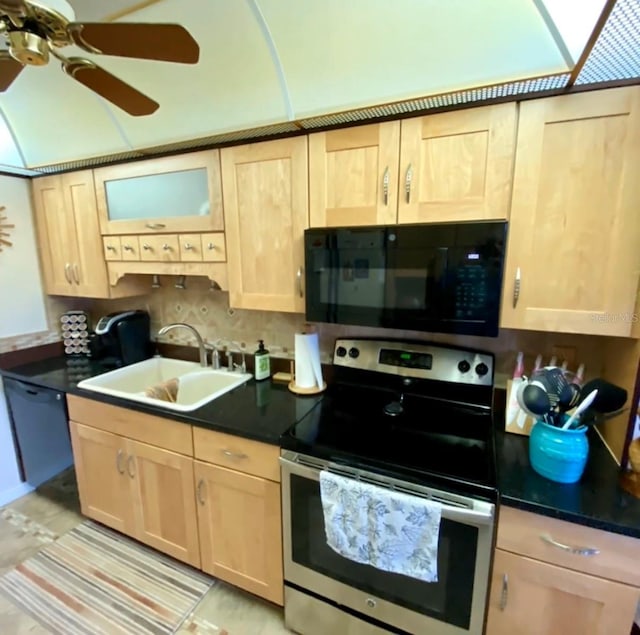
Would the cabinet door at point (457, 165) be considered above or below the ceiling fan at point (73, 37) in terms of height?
below

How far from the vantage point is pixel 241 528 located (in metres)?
1.52

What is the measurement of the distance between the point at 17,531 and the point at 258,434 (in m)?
1.84

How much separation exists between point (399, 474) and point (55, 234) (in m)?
2.38

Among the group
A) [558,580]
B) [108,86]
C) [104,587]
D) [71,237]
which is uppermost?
[108,86]

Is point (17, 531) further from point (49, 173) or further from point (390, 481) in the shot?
point (390, 481)

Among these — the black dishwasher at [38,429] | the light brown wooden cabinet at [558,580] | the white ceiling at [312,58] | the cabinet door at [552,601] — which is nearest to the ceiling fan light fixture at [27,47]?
the white ceiling at [312,58]

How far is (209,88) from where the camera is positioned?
1.47m

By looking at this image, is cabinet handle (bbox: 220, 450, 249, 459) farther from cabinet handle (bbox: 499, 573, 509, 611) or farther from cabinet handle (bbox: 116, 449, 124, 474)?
cabinet handle (bbox: 499, 573, 509, 611)

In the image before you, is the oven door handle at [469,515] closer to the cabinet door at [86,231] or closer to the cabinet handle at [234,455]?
the cabinet handle at [234,455]

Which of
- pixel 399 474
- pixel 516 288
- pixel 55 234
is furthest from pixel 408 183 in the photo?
pixel 55 234

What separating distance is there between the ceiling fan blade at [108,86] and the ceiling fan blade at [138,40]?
0.06m

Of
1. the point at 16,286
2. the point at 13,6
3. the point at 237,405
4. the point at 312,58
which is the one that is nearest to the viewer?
the point at 13,6

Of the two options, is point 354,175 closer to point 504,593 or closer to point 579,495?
point 579,495

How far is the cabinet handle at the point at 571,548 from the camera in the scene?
986 millimetres
